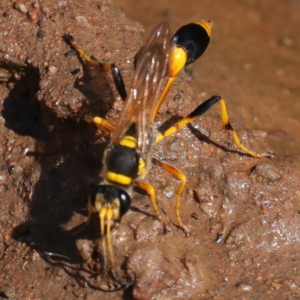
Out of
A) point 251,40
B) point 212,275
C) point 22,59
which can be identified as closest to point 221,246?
point 212,275

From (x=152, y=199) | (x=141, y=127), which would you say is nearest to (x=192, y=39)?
(x=141, y=127)

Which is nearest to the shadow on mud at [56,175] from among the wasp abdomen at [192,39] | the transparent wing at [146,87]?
the transparent wing at [146,87]

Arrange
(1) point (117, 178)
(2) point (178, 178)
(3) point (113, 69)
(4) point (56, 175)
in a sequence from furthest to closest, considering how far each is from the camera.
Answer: (4) point (56, 175) → (3) point (113, 69) → (2) point (178, 178) → (1) point (117, 178)

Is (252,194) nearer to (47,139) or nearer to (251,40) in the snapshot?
(47,139)

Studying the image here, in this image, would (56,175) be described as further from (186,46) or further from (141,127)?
(186,46)

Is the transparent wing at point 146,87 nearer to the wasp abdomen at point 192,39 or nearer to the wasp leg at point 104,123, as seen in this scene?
the wasp leg at point 104,123
